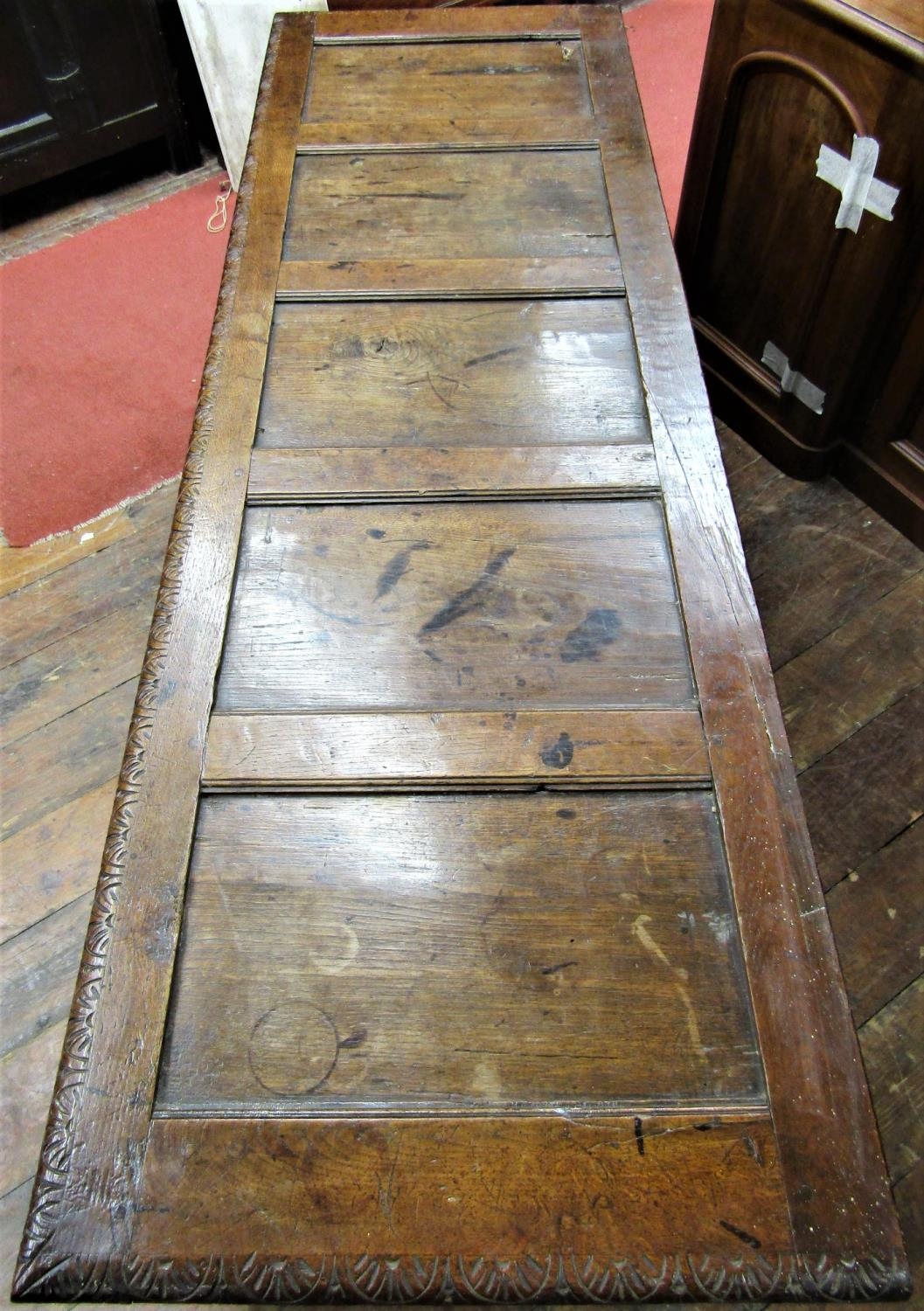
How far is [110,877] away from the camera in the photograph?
2.98 feet

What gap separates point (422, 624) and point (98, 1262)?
630 mm

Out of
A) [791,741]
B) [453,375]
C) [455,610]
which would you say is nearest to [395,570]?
[455,610]

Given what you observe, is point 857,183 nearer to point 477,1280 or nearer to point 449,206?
point 449,206

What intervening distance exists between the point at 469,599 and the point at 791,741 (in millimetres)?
919

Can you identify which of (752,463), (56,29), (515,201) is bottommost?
(752,463)

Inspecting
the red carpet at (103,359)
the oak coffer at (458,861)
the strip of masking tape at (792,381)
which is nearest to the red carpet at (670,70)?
the strip of masking tape at (792,381)

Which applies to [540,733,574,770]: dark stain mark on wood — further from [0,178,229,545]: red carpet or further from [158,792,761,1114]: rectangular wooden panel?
[0,178,229,545]: red carpet

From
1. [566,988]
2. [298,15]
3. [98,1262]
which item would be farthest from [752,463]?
[98,1262]

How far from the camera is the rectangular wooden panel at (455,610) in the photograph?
3.37 feet

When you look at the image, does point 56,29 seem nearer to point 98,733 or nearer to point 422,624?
point 98,733

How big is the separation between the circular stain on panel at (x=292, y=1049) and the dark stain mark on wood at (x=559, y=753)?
12.2 inches

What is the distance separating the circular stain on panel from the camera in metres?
0.80

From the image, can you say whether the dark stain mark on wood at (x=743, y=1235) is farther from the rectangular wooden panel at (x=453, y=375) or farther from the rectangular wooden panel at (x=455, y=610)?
the rectangular wooden panel at (x=453, y=375)

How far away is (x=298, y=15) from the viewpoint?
1.91 meters
